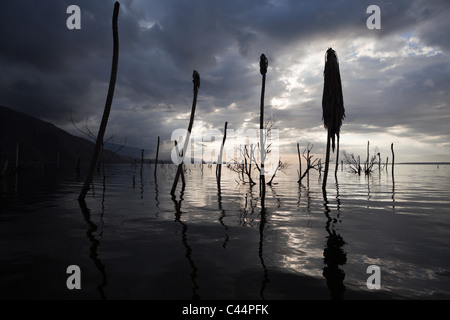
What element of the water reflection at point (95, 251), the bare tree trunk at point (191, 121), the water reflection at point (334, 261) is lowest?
the water reflection at point (95, 251)

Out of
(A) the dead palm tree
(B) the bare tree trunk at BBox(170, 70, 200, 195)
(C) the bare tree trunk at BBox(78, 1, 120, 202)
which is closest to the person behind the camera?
(C) the bare tree trunk at BBox(78, 1, 120, 202)

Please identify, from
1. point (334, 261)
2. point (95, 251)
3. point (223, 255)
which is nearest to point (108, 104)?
point (95, 251)

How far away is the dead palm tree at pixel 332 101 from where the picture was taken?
22.2m

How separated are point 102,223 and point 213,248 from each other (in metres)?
4.95

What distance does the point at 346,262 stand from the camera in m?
5.38

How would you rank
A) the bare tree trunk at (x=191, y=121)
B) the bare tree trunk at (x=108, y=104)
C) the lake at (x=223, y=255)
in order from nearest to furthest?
the lake at (x=223, y=255)
the bare tree trunk at (x=108, y=104)
the bare tree trunk at (x=191, y=121)

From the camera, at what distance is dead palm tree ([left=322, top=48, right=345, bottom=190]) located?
72.8ft

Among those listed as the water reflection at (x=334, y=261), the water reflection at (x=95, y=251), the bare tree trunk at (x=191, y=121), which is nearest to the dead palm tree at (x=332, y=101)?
the bare tree trunk at (x=191, y=121)

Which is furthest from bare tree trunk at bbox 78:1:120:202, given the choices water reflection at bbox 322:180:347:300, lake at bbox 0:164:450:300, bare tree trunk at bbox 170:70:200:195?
water reflection at bbox 322:180:347:300

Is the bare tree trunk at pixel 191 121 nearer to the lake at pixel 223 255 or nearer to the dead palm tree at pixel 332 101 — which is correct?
the lake at pixel 223 255

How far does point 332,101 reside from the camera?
875 inches

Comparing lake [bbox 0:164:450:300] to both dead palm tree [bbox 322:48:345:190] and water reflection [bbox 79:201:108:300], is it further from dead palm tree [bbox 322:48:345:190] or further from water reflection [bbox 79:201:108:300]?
dead palm tree [bbox 322:48:345:190]
